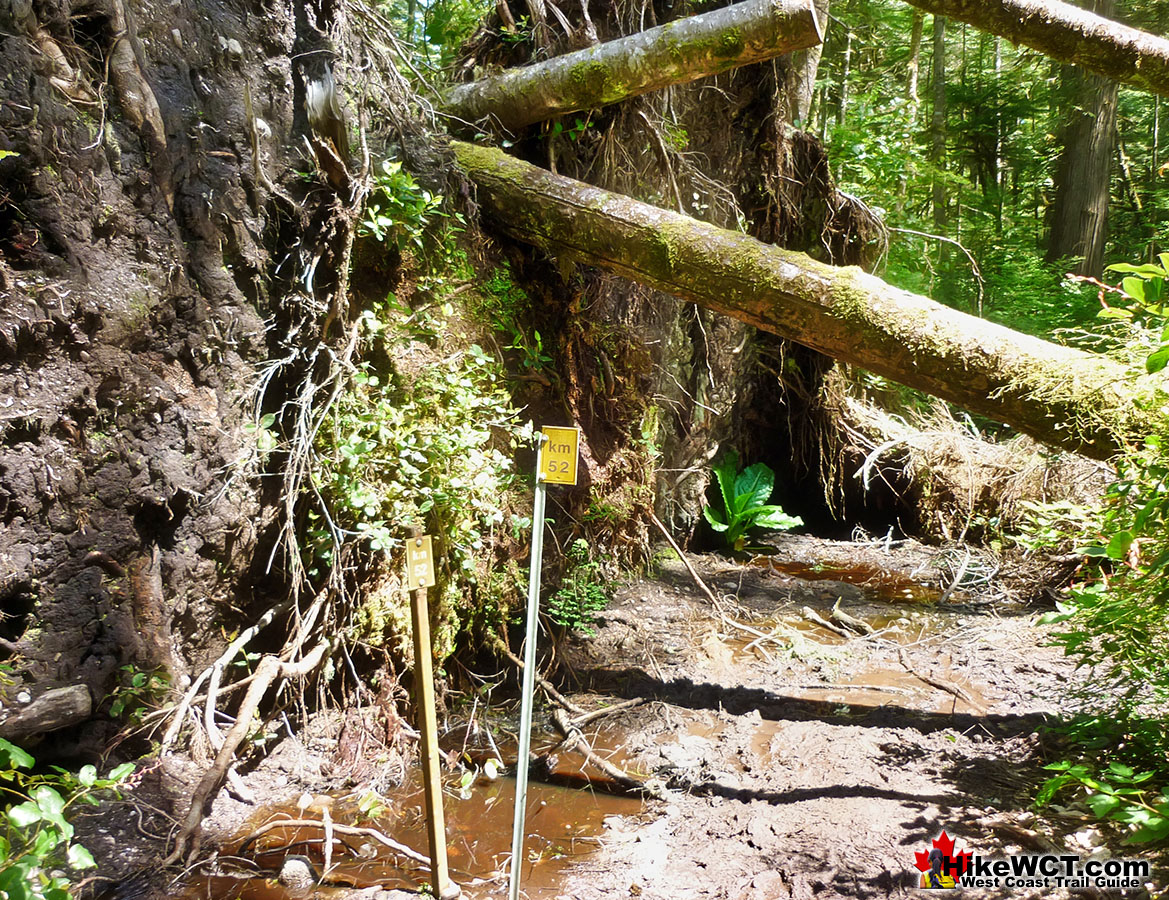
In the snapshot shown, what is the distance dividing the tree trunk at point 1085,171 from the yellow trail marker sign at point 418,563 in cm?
1313

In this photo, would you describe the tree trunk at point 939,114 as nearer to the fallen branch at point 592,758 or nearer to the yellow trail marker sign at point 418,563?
the fallen branch at point 592,758

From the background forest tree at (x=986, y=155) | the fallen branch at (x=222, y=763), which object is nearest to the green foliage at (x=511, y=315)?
the fallen branch at (x=222, y=763)

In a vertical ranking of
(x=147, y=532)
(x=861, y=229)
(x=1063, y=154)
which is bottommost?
(x=147, y=532)

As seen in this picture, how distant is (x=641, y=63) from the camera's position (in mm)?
4465

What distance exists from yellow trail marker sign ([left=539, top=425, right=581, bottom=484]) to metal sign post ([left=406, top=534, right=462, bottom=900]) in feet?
1.85

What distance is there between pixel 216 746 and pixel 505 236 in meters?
3.52

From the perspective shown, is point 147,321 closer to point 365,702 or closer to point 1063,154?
point 365,702

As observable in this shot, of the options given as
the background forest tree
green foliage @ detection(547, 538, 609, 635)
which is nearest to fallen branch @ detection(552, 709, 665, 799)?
green foliage @ detection(547, 538, 609, 635)

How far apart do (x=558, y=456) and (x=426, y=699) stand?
1.09 meters

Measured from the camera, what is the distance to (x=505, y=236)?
485 cm

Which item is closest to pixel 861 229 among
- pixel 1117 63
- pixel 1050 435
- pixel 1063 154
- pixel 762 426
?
pixel 762 426

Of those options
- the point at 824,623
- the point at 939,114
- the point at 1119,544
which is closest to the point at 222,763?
the point at 1119,544
